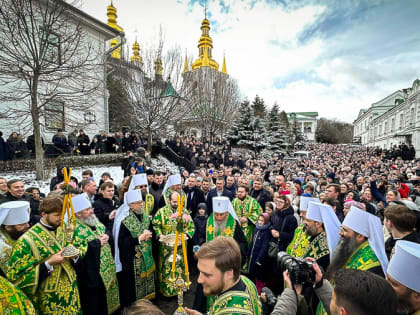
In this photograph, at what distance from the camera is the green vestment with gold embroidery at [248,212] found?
490 cm

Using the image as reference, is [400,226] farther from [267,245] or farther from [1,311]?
[1,311]

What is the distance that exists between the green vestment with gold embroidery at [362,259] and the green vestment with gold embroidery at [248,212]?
8.07ft

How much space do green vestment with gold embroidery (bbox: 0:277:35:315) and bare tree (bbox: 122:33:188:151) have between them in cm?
1373

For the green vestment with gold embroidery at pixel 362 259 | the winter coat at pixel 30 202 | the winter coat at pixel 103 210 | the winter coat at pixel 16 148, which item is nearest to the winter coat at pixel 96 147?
the winter coat at pixel 16 148

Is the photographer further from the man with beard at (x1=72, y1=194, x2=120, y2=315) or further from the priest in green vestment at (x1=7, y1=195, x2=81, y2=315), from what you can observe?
the man with beard at (x1=72, y1=194, x2=120, y2=315)

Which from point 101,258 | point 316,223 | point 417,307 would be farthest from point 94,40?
point 417,307

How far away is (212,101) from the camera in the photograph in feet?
85.6

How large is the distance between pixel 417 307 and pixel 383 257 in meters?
0.88

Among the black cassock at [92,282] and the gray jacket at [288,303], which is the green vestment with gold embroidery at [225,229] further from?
the gray jacket at [288,303]

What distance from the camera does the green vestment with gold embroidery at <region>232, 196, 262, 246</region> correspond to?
16.1 feet

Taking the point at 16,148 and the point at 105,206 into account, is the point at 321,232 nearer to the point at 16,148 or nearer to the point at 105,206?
the point at 105,206

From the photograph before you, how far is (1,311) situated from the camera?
203 cm

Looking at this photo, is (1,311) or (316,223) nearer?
(1,311)

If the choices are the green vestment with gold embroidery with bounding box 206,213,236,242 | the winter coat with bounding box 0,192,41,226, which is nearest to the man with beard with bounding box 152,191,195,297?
the green vestment with gold embroidery with bounding box 206,213,236,242
